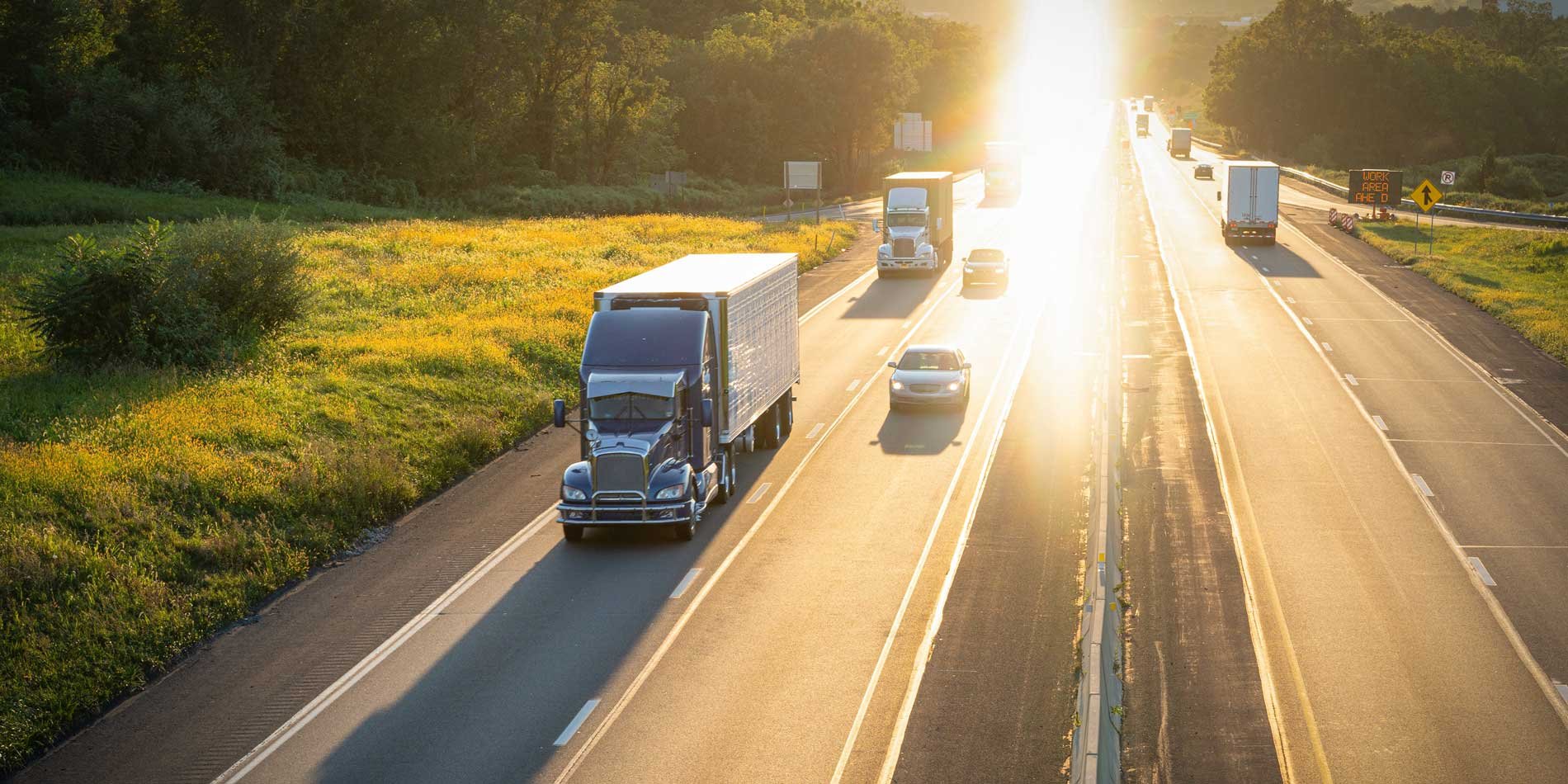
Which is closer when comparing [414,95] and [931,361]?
[931,361]

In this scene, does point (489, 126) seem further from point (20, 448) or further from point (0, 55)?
point (20, 448)

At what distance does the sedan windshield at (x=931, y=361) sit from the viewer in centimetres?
3186

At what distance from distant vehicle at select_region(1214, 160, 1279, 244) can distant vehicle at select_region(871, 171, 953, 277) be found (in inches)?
658

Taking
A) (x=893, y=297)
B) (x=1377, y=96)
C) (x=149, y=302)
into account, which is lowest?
(x=893, y=297)

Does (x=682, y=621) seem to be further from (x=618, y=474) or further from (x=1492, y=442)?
(x=1492, y=442)

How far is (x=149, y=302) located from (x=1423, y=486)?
26836mm

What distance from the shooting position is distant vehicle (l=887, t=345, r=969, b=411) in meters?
31.2

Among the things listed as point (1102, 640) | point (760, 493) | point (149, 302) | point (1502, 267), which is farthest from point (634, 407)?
point (1502, 267)

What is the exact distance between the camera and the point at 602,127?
112 m

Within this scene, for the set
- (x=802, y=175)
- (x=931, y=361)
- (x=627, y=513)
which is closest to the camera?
(x=627, y=513)

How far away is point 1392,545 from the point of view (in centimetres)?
2172

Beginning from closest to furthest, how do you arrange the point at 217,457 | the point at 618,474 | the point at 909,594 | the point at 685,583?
the point at 909,594
the point at 685,583
the point at 618,474
the point at 217,457

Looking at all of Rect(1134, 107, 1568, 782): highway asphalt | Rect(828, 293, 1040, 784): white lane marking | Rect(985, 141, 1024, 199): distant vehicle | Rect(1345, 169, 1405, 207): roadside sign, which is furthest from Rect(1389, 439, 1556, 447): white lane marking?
Rect(985, 141, 1024, 199): distant vehicle

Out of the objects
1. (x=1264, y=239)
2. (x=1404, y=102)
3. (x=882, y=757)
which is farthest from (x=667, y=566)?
(x=1404, y=102)
